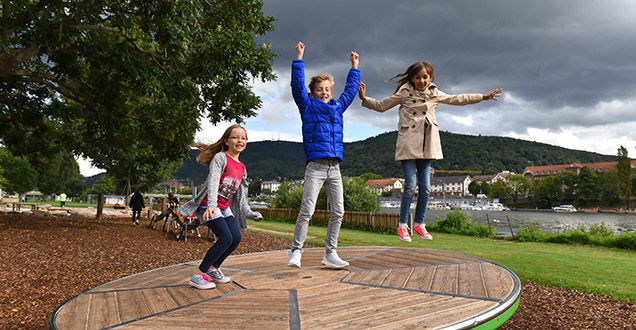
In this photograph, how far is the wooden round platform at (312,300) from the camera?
2.38m

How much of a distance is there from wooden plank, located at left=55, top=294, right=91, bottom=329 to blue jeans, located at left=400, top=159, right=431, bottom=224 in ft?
10.6

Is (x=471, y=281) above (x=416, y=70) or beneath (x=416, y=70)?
beneath

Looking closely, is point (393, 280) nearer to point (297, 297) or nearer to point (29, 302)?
point (297, 297)

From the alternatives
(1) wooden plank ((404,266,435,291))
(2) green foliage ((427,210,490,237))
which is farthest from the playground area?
(2) green foliage ((427,210,490,237))

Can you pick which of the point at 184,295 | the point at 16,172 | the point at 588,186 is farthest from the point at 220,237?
the point at 588,186

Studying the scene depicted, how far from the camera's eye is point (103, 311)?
9.09 ft

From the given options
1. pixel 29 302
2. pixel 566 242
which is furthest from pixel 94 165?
pixel 566 242

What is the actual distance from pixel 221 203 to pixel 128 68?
591 centimetres

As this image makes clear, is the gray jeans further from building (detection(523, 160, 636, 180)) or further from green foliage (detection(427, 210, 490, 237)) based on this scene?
building (detection(523, 160, 636, 180))

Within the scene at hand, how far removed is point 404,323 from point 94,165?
33772mm

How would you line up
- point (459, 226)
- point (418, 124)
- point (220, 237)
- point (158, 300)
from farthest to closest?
point (459, 226), point (418, 124), point (220, 237), point (158, 300)

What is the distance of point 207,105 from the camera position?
10547 mm

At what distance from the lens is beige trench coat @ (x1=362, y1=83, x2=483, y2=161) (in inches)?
167

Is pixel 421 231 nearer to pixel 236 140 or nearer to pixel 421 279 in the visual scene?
pixel 421 279
